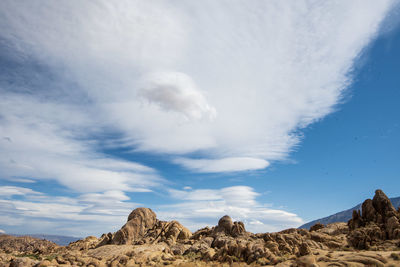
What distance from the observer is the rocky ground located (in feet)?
118

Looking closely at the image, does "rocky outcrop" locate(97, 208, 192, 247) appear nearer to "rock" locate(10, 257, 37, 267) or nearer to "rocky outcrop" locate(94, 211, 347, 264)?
"rocky outcrop" locate(94, 211, 347, 264)

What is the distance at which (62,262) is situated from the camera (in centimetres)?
3797

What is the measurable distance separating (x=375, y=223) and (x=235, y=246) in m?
40.7

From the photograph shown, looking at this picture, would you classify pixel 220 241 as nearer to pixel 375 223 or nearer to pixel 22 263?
pixel 22 263

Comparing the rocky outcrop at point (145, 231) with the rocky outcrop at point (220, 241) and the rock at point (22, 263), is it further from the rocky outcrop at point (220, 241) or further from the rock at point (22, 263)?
the rock at point (22, 263)

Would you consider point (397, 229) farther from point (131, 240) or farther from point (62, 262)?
point (62, 262)

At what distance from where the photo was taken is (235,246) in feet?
145

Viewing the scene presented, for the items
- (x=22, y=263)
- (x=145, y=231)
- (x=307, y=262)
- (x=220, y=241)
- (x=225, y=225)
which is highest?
(x=225, y=225)

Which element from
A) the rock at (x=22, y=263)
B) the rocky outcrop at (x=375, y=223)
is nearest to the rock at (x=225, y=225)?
the rocky outcrop at (x=375, y=223)

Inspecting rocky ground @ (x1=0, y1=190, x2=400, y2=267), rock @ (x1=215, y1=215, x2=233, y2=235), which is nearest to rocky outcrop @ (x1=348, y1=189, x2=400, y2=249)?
rocky ground @ (x1=0, y1=190, x2=400, y2=267)

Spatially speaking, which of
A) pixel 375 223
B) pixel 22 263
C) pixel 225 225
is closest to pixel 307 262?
pixel 225 225

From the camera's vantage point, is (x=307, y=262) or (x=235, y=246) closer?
(x=307, y=262)

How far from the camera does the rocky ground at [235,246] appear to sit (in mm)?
35844

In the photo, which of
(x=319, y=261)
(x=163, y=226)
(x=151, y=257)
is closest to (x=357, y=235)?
(x=319, y=261)
